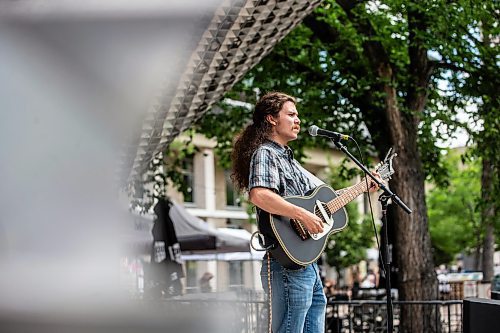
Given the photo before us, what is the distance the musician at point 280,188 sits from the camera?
402 centimetres

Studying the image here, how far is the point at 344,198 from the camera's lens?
4395 millimetres

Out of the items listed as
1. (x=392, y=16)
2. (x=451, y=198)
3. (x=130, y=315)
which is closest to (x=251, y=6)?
(x=130, y=315)

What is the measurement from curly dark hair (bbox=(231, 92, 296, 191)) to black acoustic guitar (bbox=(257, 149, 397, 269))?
396 mm

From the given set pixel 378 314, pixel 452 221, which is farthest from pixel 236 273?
pixel 378 314

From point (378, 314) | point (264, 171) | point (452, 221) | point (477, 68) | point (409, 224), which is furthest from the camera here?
point (452, 221)

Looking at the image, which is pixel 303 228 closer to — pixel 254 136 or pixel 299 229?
pixel 299 229

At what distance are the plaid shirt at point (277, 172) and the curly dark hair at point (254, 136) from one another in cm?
9

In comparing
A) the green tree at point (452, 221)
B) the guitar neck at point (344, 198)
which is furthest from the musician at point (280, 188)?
the green tree at point (452, 221)

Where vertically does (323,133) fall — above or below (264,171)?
above

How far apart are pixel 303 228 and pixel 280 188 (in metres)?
0.27

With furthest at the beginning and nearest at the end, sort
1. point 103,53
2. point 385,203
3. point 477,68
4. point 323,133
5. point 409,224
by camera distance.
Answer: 1. point 477,68
2. point 409,224
3. point 385,203
4. point 323,133
5. point 103,53

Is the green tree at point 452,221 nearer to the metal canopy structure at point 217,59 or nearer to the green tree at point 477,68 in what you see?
the green tree at point 477,68

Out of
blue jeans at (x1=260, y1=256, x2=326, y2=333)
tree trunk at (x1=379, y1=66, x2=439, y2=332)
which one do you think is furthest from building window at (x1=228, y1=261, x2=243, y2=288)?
blue jeans at (x1=260, y1=256, x2=326, y2=333)

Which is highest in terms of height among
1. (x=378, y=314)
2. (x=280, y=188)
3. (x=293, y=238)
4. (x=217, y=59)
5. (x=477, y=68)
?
(x=477, y=68)
